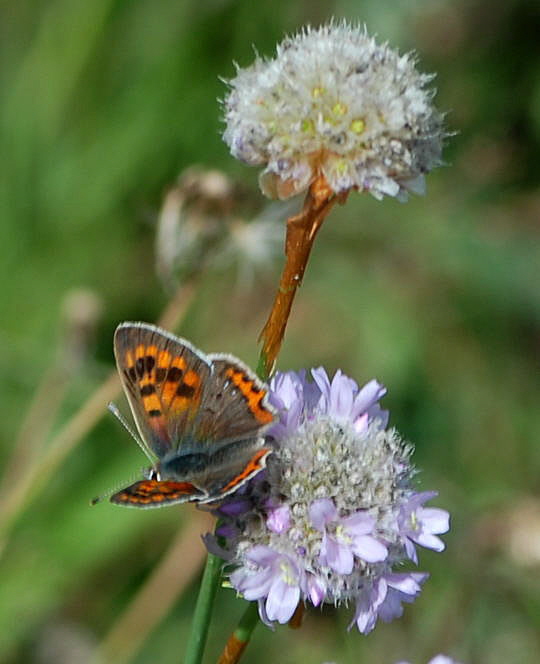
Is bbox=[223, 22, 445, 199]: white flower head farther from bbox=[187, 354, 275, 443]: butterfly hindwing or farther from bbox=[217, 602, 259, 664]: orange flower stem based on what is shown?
bbox=[217, 602, 259, 664]: orange flower stem

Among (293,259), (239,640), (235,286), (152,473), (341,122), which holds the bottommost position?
(239,640)

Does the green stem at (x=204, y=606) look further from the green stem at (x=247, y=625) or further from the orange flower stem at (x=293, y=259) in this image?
the orange flower stem at (x=293, y=259)

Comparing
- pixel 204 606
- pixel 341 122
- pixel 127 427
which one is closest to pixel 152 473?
pixel 127 427

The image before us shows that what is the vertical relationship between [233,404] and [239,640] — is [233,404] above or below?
above

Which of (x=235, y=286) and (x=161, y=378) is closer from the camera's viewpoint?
(x=161, y=378)

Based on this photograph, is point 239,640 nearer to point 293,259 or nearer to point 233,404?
point 233,404

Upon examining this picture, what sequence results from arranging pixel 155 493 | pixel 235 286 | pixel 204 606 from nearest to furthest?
pixel 155 493 → pixel 204 606 → pixel 235 286

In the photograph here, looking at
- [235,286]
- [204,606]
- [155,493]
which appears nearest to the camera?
[155,493]
